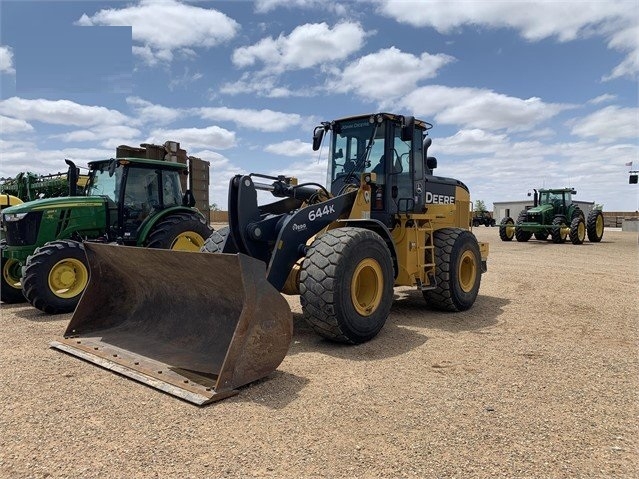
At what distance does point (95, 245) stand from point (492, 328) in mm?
4744

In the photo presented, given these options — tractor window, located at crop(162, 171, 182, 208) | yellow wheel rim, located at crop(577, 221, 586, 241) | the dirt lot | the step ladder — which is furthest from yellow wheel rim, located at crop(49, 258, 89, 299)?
yellow wheel rim, located at crop(577, 221, 586, 241)

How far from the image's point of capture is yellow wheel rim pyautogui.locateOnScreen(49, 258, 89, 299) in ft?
21.5

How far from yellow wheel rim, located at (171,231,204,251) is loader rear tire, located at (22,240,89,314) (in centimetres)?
170

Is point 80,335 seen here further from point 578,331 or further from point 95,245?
point 578,331

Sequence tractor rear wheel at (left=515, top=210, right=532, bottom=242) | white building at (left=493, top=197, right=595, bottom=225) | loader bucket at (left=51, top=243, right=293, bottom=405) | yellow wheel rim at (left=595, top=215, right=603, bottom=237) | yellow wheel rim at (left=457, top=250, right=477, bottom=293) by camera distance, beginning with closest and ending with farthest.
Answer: loader bucket at (left=51, top=243, right=293, bottom=405)
yellow wheel rim at (left=457, top=250, right=477, bottom=293)
tractor rear wheel at (left=515, top=210, right=532, bottom=242)
yellow wheel rim at (left=595, top=215, right=603, bottom=237)
white building at (left=493, top=197, right=595, bottom=225)

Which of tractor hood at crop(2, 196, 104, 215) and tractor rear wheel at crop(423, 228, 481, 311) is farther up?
tractor hood at crop(2, 196, 104, 215)

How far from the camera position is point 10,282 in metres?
7.61

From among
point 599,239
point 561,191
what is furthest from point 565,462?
point 599,239

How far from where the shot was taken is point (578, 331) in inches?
227

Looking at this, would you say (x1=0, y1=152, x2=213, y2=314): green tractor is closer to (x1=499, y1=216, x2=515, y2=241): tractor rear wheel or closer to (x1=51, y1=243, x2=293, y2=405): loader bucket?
(x1=51, y1=243, x2=293, y2=405): loader bucket

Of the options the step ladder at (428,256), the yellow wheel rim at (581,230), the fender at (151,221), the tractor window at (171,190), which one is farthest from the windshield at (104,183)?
the yellow wheel rim at (581,230)

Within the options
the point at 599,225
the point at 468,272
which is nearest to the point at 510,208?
the point at 599,225

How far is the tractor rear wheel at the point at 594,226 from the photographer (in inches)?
875

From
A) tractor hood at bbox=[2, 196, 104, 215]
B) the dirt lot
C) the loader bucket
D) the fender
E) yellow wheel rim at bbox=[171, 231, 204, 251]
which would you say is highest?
tractor hood at bbox=[2, 196, 104, 215]
